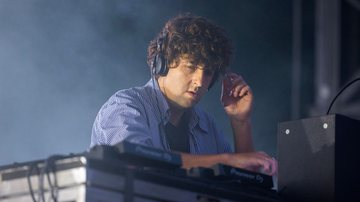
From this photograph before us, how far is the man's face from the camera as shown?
9.11ft

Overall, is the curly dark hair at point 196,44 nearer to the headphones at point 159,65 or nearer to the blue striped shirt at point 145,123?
the headphones at point 159,65

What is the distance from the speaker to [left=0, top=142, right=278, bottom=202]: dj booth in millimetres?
286

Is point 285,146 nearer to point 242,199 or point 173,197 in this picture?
point 242,199

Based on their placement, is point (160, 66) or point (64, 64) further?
point (64, 64)

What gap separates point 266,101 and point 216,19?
1.73 feet

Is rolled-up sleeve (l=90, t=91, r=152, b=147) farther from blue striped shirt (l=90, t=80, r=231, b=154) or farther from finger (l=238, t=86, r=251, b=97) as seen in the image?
finger (l=238, t=86, r=251, b=97)

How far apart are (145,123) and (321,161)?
67 cm

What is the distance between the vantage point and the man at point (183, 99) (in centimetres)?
261

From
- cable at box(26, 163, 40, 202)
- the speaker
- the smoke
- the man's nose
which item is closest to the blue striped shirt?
the man's nose

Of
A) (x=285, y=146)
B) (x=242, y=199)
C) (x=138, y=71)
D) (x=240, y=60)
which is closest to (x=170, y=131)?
(x=285, y=146)

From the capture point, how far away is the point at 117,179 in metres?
Answer: 1.66

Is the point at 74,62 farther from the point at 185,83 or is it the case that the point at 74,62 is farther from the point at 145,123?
the point at 145,123

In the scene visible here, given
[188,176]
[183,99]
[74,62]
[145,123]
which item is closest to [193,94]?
[183,99]

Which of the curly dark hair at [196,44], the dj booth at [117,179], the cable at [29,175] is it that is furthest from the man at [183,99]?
the cable at [29,175]
